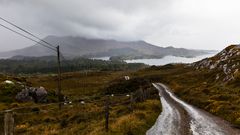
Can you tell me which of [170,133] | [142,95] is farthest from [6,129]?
[142,95]

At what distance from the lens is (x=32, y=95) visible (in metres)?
74.9

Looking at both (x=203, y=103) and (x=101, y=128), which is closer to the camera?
(x=101, y=128)

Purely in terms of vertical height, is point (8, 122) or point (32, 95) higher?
point (8, 122)

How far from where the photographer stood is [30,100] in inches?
2859

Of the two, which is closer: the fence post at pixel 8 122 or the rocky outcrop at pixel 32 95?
the fence post at pixel 8 122

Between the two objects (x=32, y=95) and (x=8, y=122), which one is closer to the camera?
(x=8, y=122)

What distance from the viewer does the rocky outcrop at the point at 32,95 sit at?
72.4 meters

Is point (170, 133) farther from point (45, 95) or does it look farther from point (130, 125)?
point (45, 95)

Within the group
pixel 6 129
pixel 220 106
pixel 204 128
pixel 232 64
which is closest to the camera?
pixel 6 129

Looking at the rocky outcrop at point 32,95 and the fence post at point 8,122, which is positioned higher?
the fence post at point 8,122

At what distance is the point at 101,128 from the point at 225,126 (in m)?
12.8

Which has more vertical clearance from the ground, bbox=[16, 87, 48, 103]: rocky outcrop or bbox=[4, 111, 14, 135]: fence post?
bbox=[4, 111, 14, 135]: fence post

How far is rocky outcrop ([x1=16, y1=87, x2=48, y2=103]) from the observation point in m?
72.4

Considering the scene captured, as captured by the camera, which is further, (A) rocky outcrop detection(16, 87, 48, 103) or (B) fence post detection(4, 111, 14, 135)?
(A) rocky outcrop detection(16, 87, 48, 103)
